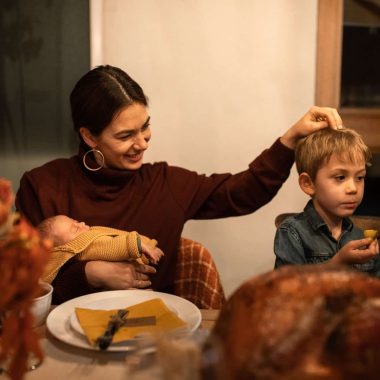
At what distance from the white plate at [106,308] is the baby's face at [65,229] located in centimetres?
39

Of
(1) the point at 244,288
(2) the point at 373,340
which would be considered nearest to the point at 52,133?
(1) the point at 244,288

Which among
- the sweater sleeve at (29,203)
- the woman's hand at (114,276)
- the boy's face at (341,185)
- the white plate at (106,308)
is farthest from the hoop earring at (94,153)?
the boy's face at (341,185)

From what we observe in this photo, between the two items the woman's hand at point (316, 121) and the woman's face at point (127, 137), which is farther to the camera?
the woman's face at point (127, 137)

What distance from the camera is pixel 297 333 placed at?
59 cm

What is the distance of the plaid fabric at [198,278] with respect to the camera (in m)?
1.64

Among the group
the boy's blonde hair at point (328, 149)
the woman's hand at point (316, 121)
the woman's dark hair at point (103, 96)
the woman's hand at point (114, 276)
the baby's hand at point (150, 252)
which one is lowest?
the woman's hand at point (114, 276)

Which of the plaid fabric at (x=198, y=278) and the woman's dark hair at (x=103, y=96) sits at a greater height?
the woman's dark hair at (x=103, y=96)

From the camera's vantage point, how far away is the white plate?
3.13 ft

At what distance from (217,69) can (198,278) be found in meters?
1.05

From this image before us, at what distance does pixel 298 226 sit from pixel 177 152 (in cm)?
105

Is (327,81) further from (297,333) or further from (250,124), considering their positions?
(297,333)

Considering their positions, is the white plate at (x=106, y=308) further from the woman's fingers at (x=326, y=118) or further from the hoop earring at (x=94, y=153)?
the woman's fingers at (x=326, y=118)

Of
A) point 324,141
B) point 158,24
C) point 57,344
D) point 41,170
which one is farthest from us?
point 158,24

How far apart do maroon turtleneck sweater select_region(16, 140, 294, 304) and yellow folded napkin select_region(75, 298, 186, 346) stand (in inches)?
25.9
